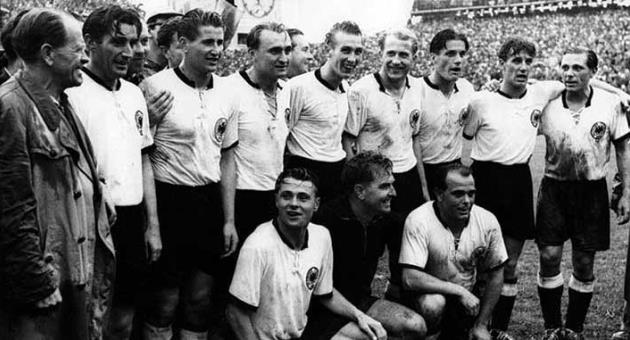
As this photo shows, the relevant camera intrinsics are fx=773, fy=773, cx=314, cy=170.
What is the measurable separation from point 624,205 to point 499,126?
1.12 m

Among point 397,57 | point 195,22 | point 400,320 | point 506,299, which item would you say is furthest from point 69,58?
point 506,299

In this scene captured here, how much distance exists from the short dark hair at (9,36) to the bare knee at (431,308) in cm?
290

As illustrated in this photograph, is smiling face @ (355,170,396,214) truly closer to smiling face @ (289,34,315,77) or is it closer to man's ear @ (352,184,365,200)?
Result: man's ear @ (352,184,365,200)

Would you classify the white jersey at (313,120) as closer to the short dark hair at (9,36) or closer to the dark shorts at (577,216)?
the dark shorts at (577,216)

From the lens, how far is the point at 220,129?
475cm

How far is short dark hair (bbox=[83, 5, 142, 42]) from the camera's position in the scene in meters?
4.04

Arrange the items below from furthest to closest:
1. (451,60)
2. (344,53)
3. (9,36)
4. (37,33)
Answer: (451,60)
(344,53)
(9,36)
(37,33)

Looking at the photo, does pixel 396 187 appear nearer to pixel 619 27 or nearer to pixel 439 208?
pixel 439 208

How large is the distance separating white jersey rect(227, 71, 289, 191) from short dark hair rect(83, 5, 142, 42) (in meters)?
1.04

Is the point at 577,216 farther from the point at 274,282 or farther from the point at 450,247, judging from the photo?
the point at 274,282

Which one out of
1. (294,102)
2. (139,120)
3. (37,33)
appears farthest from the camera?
(294,102)

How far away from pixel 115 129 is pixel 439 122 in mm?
2961

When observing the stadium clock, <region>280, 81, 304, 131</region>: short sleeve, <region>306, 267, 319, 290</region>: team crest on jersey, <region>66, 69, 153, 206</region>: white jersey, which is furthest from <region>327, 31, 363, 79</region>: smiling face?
the stadium clock

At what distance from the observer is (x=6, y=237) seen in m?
2.94
